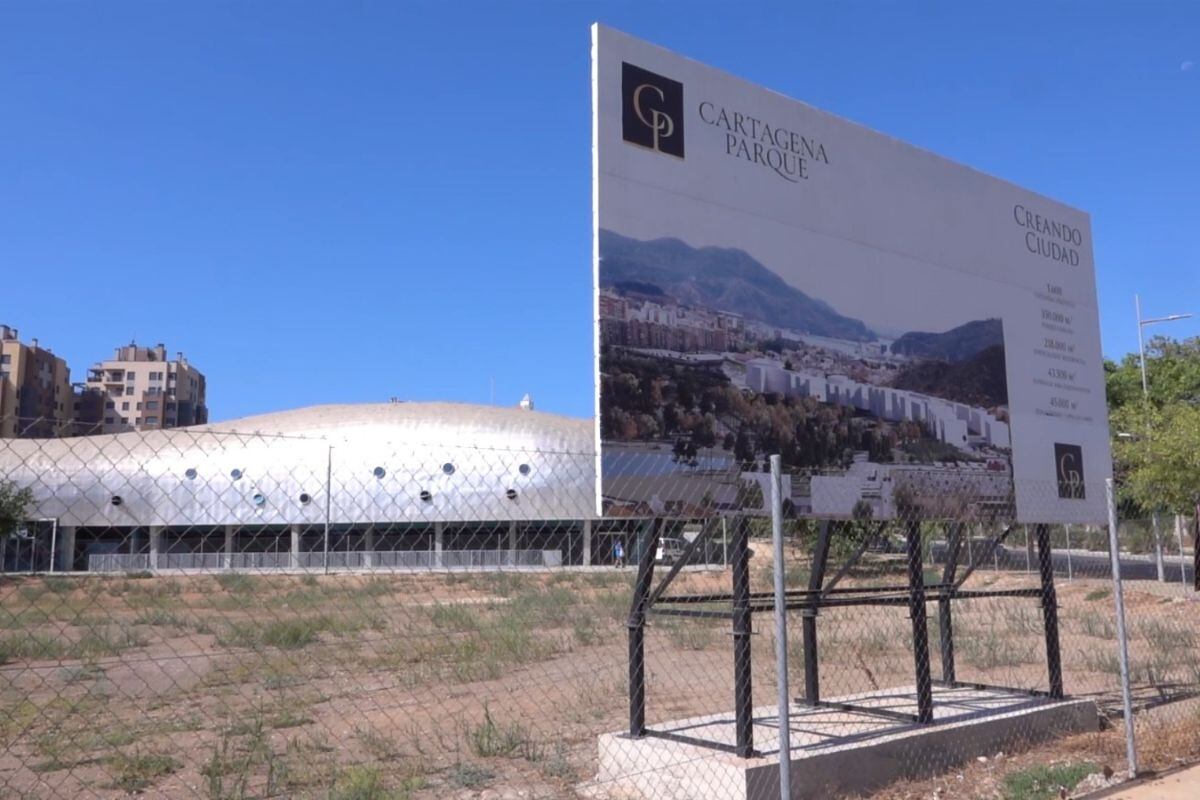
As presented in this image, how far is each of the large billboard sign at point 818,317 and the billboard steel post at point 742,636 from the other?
0.30 meters

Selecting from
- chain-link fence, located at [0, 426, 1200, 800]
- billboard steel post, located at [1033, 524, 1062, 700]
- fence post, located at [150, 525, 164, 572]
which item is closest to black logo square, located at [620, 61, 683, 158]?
chain-link fence, located at [0, 426, 1200, 800]

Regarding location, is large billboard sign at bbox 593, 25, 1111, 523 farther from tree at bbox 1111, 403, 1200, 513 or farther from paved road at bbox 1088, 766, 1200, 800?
tree at bbox 1111, 403, 1200, 513

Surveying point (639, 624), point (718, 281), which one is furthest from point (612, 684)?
point (718, 281)

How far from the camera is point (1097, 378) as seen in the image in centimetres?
Answer: 1114

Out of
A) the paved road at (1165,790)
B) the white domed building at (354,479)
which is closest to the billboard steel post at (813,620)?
the paved road at (1165,790)

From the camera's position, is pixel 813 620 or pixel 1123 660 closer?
pixel 1123 660

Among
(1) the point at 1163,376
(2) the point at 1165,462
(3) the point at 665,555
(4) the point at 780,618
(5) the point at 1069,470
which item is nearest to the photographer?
(4) the point at 780,618

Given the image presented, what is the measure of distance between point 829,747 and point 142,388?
14657 cm

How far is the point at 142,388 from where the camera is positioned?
13888 centimetres

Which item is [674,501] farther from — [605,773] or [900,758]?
[900,758]

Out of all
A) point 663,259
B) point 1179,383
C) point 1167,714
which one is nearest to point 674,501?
point 663,259

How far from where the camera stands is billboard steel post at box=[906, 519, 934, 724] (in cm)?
796

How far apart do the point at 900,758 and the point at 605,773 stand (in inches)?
83.5

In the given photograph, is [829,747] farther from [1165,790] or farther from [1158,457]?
[1158,457]
